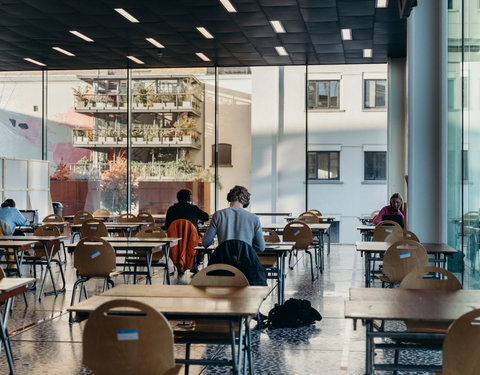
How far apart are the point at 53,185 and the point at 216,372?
11192mm

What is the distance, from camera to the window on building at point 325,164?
48.8ft

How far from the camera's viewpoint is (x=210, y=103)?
15008mm

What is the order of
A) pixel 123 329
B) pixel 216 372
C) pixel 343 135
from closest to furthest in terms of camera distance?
pixel 123 329 < pixel 216 372 < pixel 343 135

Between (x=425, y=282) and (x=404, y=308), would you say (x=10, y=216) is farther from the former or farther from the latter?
(x=404, y=308)

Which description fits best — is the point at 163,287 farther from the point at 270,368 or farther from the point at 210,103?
the point at 210,103

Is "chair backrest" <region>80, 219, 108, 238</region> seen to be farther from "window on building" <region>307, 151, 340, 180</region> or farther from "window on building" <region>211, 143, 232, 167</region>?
"window on building" <region>307, 151, 340, 180</region>

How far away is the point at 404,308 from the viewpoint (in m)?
3.42

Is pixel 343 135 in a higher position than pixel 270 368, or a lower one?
higher

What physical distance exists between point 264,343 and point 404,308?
242cm

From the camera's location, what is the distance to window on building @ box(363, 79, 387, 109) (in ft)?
47.4

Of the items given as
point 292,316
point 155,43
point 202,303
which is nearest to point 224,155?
point 155,43

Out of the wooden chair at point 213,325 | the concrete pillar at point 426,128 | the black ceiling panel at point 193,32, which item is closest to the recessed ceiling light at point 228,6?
the black ceiling panel at point 193,32

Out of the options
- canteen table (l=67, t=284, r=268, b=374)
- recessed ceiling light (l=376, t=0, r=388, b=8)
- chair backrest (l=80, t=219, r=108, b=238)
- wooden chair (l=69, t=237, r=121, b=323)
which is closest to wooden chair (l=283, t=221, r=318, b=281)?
chair backrest (l=80, t=219, r=108, b=238)

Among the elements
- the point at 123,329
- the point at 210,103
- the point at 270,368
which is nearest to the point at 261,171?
the point at 210,103
